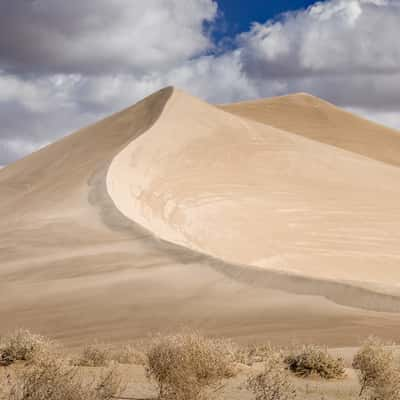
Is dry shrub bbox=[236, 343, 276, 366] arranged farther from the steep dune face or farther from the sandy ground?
the steep dune face

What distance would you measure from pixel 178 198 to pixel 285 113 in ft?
137

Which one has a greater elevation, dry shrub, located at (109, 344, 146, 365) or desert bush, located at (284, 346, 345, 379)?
dry shrub, located at (109, 344, 146, 365)

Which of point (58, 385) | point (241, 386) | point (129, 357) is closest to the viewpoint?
point (58, 385)

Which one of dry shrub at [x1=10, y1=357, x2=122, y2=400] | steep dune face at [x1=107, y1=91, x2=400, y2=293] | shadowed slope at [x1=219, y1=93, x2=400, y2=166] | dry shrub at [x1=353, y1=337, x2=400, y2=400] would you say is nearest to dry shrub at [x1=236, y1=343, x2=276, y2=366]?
dry shrub at [x1=353, y1=337, x2=400, y2=400]

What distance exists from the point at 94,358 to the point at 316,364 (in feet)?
7.77

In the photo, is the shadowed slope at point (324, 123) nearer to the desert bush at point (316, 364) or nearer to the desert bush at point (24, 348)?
the desert bush at point (316, 364)

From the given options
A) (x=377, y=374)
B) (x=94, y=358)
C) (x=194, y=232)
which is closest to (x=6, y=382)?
(x=94, y=358)

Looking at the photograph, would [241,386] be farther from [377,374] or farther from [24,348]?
[24,348]

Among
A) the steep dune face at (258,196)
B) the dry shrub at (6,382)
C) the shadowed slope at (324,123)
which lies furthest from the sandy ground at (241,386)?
the shadowed slope at (324,123)

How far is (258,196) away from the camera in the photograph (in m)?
27.7

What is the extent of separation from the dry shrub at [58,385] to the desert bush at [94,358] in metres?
0.45

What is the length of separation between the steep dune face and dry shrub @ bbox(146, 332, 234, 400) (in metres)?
10.1

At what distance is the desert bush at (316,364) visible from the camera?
7270 mm

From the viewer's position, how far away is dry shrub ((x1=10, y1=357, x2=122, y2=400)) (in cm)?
549
